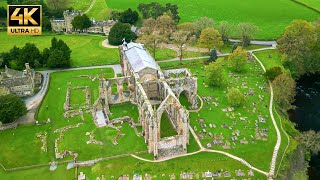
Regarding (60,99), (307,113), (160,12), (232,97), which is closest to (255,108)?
(232,97)

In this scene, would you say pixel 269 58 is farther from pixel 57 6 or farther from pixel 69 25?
pixel 57 6

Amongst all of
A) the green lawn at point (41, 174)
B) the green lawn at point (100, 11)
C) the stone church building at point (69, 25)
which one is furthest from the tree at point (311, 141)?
the green lawn at point (100, 11)

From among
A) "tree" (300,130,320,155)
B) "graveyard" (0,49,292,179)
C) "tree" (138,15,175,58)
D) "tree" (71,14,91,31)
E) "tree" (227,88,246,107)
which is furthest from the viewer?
"tree" (71,14,91,31)

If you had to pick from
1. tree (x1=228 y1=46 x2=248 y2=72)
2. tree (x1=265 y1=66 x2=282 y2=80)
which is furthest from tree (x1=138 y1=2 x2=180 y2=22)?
tree (x1=265 y1=66 x2=282 y2=80)

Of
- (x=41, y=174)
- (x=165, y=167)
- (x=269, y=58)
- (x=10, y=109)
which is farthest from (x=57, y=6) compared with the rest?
(x=165, y=167)

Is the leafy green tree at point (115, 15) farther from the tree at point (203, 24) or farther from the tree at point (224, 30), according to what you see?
the tree at point (224, 30)

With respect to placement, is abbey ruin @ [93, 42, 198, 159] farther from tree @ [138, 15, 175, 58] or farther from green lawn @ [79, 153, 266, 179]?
tree @ [138, 15, 175, 58]
